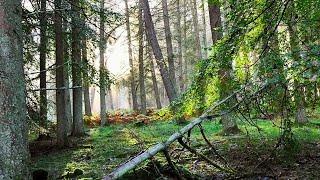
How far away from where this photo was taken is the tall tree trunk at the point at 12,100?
16.8 feet

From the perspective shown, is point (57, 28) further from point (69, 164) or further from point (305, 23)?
point (305, 23)

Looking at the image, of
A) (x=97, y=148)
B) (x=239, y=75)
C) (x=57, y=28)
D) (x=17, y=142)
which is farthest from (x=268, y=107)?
(x=57, y=28)

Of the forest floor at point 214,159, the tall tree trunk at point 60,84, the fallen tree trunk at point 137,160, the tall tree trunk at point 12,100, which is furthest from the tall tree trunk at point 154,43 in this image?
the fallen tree trunk at point 137,160

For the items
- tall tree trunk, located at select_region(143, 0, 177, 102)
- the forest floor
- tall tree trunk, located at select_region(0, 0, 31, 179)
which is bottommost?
the forest floor

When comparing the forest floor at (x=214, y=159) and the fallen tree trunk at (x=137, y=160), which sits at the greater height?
the fallen tree trunk at (x=137, y=160)

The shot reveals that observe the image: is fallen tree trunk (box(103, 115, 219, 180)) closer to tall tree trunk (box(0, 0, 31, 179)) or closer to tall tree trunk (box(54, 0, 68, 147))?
tall tree trunk (box(0, 0, 31, 179))

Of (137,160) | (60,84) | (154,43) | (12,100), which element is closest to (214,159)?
(137,160)

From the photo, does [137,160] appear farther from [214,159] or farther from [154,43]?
[154,43]

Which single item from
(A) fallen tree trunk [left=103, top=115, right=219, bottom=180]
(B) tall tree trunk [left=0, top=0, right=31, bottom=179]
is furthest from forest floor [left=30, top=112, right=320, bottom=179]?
(B) tall tree trunk [left=0, top=0, right=31, bottom=179]

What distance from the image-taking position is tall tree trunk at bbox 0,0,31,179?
16.8ft

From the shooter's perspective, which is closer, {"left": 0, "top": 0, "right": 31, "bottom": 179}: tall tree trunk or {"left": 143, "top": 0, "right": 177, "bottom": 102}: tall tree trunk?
{"left": 0, "top": 0, "right": 31, "bottom": 179}: tall tree trunk

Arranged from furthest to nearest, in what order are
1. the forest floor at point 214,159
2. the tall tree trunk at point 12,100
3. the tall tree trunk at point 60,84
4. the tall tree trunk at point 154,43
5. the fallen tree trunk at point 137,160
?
the tall tree trunk at point 154,43 → the tall tree trunk at point 60,84 → the forest floor at point 214,159 → the tall tree trunk at point 12,100 → the fallen tree trunk at point 137,160

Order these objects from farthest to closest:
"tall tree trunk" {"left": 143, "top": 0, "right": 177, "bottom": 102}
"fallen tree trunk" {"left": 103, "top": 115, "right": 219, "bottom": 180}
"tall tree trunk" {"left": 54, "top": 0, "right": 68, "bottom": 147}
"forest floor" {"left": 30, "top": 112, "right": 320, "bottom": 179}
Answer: "tall tree trunk" {"left": 143, "top": 0, "right": 177, "bottom": 102}, "tall tree trunk" {"left": 54, "top": 0, "right": 68, "bottom": 147}, "forest floor" {"left": 30, "top": 112, "right": 320, "bottom": 179}, "fallen tree trunk" {"left": 103, "top": 115, "right": 219, "bottom": 180}

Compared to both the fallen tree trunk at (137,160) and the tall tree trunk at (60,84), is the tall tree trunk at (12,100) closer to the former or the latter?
the fallen tree trunk at (137,160)
